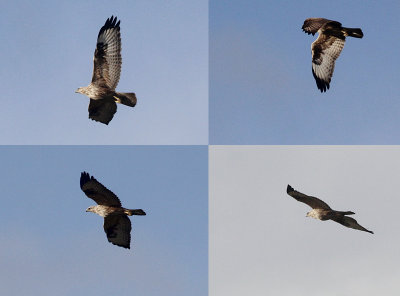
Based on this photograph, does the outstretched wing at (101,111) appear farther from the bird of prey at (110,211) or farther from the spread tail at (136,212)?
the spread tail at (136,212)

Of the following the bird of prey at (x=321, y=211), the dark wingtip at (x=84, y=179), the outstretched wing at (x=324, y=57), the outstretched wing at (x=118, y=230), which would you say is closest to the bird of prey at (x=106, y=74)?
the dark wingtip at (x=84, y=179)

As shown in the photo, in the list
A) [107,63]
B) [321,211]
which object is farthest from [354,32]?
[107,63]

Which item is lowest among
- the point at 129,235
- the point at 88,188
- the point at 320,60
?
the point at 129,235

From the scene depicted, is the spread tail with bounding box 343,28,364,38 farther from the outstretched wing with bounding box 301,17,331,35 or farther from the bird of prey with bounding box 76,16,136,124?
the bird of prey with bounding box 76,16,136,124

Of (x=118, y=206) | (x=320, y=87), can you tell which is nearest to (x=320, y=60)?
(x=320, y=87)

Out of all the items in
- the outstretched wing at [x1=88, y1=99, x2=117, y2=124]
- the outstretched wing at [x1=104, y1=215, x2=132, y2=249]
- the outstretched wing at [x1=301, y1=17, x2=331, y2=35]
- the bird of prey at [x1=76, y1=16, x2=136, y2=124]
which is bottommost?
the outstretched wing at [x1=104, y1=215, x2=132, y2=249]

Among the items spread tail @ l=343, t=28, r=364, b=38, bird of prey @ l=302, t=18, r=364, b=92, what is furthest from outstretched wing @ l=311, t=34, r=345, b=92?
spread tail @ l=343, t=28, r=364, b=38

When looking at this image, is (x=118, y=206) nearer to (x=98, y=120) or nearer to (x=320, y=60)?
(x=98, y=120)
